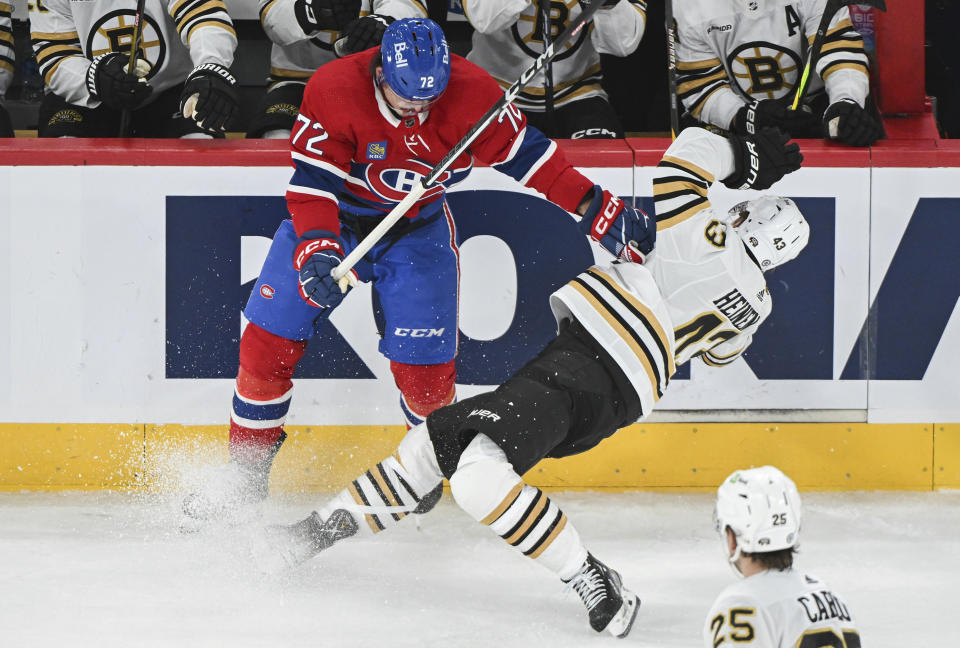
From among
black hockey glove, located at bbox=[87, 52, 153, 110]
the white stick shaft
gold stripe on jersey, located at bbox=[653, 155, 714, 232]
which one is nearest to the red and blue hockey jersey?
the white stick shaft

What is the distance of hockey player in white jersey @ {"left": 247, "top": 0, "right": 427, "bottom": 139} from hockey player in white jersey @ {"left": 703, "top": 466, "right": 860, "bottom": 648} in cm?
211

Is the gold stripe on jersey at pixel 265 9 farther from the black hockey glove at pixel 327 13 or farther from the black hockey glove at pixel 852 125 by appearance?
the black hockey glove at pixel 852 125

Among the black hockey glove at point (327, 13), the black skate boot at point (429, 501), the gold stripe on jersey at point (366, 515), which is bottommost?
the black skate boot at point (429, 501)

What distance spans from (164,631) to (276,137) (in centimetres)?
174

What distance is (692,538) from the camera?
308 cm

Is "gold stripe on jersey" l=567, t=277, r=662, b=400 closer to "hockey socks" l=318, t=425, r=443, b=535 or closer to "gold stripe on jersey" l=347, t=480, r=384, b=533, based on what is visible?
"hockey socks" l=318, t=425, r=443, b=535

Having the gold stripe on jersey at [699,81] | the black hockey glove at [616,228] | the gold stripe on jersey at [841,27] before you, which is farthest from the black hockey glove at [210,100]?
the gold stripe on jersey at [841,27]

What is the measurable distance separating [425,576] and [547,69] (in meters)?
1.69

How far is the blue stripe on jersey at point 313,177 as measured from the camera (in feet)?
9.16

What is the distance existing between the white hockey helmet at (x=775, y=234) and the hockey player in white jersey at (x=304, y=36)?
4.12 ft

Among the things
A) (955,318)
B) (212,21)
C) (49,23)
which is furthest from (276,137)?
(955,318)

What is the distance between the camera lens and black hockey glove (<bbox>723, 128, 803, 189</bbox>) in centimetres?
268

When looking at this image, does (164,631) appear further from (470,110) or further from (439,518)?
(470,110)

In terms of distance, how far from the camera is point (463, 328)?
336 cm
